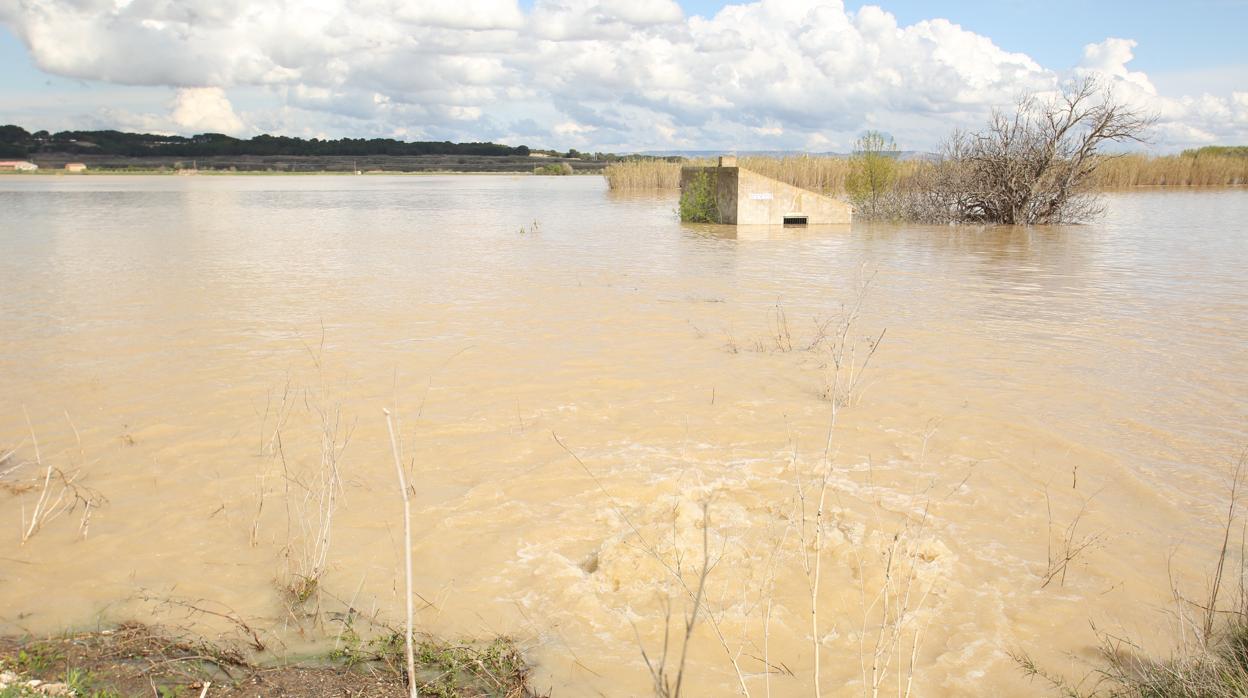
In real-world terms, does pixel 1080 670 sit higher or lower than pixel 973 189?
lower

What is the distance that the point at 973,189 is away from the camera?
75.3ft

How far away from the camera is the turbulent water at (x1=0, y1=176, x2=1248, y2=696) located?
3.61 meters

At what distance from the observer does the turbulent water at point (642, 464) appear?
361cm

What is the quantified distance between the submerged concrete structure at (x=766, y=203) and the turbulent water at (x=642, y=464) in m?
10.4

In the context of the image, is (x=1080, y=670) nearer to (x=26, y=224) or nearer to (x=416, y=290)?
(x=416, y=290)

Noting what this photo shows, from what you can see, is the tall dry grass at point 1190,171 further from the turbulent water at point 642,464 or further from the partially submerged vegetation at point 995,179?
the turbulent water at point 642,464

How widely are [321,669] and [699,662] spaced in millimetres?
1468

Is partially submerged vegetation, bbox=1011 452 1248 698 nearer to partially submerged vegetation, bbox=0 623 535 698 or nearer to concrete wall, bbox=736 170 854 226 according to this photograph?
partially submerged vegetation, bbox=0 623 535 698

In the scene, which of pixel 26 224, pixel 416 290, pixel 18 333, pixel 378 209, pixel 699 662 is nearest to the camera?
pixel 699 662

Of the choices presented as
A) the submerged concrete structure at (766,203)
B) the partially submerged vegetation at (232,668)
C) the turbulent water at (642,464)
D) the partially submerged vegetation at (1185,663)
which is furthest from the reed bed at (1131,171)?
the partially submerged vegetation at (232,668)

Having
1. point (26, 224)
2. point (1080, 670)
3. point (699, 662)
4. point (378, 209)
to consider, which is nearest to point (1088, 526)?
point (1080, 670)

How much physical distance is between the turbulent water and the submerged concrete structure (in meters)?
10.4

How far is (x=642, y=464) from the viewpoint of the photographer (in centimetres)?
519

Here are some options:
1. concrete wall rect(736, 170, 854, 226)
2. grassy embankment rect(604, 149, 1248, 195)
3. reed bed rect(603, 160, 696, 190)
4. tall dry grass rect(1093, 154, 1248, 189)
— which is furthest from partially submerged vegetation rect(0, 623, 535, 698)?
tall dry grass rect(1093, 154, 1248, 189)
